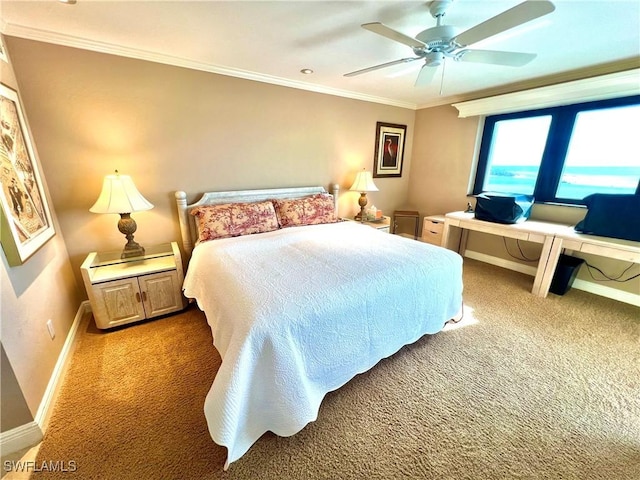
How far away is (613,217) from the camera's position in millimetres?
2438

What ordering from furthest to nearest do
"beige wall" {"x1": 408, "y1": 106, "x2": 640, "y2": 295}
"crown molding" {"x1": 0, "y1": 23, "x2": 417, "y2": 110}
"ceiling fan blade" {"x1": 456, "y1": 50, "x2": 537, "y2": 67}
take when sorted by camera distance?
"beige wall" {"x1": 408, "y1": 106, "x2": 640, "y2": 295} → "crown molding" {"x1": 0, "y1": 23, "x2": 417, "y2": 110} → "ceiling fan blade" {"x1": 456, "y1": 50, "x2": 537, "y2": 67}

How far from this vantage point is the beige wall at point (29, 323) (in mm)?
1259

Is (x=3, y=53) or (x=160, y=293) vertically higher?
(x=3, y=53)

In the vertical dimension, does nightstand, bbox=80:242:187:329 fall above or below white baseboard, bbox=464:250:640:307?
above

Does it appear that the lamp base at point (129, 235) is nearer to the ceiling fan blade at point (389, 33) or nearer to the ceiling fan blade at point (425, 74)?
the ceiling fan blade at point (389, 33)

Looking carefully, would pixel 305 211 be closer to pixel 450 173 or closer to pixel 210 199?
pixel 210 199

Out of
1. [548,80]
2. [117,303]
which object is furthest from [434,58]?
[117,303]

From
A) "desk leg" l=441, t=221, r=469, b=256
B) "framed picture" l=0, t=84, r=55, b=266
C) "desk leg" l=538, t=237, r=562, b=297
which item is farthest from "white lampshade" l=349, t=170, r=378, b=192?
"framed picture" l=0, t=84, r=55, b=266

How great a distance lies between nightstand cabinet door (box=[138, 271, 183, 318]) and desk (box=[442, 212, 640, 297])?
3.37 metres

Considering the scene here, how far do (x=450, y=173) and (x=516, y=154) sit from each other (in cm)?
83

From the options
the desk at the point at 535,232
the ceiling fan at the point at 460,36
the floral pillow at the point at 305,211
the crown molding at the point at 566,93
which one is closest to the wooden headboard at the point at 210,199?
the floral pillow at the point at 305,211

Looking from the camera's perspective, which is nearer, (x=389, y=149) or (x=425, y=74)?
(x=425, y=74)

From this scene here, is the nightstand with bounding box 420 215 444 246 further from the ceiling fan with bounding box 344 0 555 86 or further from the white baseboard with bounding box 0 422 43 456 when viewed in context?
the white baseboard with bounding box 0 422 43 456

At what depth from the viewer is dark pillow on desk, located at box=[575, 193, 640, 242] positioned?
7.67ft
